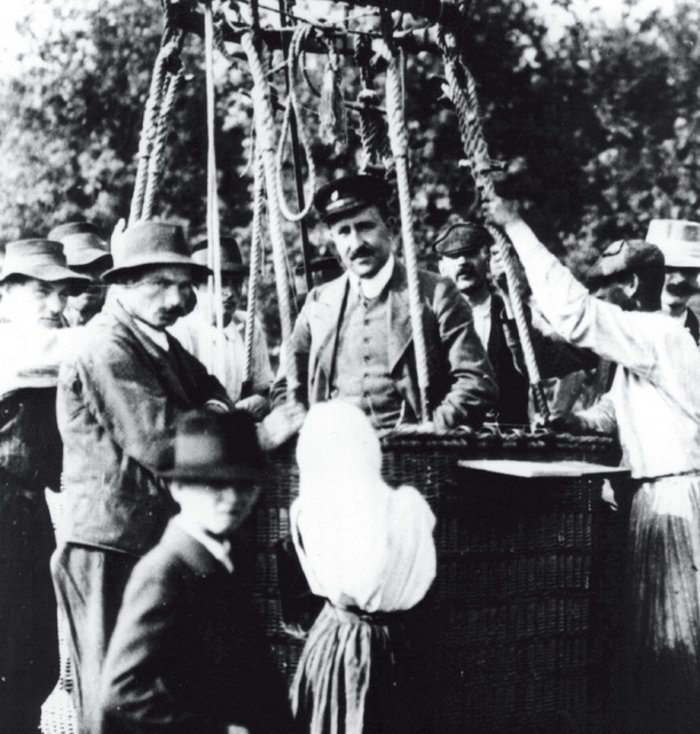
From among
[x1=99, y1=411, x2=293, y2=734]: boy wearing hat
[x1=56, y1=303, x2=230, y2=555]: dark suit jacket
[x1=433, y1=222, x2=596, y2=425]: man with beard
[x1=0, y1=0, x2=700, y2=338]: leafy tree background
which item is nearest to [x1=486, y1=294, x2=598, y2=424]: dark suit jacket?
[x1=433, y1=222, x2=596, y2=425]: man with beard

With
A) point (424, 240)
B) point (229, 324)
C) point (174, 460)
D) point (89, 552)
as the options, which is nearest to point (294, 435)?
point (174, 460)

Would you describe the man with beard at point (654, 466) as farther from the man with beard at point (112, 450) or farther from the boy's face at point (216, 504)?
the boy's face at point (216, 504)

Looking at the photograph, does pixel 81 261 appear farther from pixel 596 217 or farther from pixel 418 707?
pixel 596 217

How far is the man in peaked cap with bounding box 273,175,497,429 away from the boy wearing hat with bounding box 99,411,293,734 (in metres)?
0.66

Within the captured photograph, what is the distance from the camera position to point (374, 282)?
4.27 m

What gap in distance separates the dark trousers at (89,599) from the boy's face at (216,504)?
0.57 meters

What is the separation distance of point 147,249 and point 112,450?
2.48ft

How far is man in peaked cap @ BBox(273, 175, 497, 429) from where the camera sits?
4059 millimetres

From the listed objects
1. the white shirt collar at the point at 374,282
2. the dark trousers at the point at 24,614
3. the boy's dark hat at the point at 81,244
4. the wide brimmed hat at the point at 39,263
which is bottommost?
the dark trousers at the point at 24,614

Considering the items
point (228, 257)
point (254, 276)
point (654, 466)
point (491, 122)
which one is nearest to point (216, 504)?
point (254, 276)

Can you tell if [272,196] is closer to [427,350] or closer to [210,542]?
[427,350]

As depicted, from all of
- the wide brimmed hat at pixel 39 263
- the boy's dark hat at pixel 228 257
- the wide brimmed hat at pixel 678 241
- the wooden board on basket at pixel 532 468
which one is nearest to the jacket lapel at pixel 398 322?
the wooden board on basket at pixel 532 468

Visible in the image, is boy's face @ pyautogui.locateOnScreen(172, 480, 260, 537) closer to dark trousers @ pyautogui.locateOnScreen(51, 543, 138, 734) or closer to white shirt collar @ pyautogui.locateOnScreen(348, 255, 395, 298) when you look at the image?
dark trousers @ pyautogui.locateOnScreen(51, 543, 138, 734)

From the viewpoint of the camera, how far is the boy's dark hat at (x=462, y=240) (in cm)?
560
